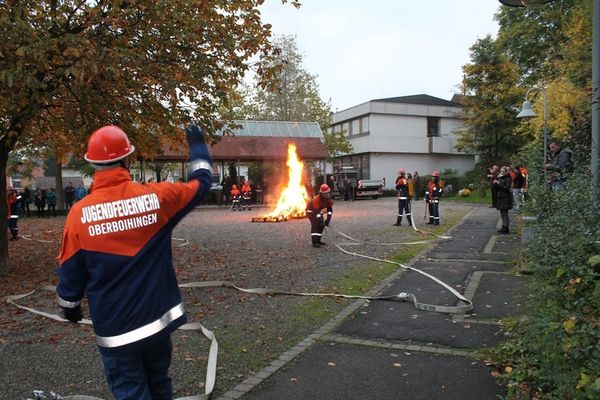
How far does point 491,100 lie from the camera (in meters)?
39.0

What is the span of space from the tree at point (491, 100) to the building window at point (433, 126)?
12.6 metres

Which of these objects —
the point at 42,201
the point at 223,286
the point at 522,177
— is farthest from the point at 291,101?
the point at 223,286

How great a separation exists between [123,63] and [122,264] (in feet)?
18.0

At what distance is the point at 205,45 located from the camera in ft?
31.7

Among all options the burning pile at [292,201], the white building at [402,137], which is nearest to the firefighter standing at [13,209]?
the burning pile at [292,201]

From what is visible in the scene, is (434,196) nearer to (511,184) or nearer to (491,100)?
(511,184)

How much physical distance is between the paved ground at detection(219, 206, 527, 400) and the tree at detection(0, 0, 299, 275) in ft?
15.1

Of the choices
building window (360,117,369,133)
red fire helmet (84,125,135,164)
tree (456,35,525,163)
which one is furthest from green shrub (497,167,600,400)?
building window (360,117,369,133)

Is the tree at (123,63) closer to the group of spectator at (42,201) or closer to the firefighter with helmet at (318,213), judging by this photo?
the firefighter with helmet at (318,213)

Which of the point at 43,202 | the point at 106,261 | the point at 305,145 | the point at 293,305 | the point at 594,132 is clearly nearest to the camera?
the point at 106,261

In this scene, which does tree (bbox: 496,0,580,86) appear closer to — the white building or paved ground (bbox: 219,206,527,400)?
the white building

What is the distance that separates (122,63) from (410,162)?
153ft

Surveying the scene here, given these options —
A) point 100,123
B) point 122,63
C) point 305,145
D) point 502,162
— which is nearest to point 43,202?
point 305,145

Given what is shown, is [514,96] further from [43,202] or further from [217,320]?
[217,320]
